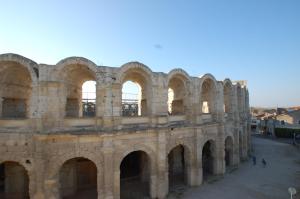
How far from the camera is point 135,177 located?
18.8 meters

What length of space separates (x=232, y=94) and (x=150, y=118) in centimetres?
1194

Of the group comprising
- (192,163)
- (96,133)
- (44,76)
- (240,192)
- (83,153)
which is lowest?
(240,192)

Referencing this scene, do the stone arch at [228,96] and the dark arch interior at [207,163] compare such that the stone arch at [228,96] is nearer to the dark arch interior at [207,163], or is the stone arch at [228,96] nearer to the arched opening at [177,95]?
the dark arch interior at [207,163]

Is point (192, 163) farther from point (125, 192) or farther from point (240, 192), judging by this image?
point (125, 192)

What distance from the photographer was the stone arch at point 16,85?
1211 centimetres

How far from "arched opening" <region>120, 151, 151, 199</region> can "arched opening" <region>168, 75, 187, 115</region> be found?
16.9ft

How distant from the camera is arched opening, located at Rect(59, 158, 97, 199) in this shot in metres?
15.2

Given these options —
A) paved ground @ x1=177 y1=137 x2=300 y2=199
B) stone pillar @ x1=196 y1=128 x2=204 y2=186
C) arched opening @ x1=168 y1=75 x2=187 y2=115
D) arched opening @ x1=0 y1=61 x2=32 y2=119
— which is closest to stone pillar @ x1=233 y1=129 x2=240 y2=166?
paved ground @ x1=177 y1=137 x2=300 y2=199

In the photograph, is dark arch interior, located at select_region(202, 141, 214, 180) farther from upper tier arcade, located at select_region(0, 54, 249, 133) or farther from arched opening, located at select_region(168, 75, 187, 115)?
arched opening, located at select_region(168, 75, 187, 115)

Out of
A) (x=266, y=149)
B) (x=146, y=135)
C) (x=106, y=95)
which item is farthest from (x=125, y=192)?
(x=266, y=149)

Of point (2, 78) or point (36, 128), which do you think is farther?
point (2, 78)

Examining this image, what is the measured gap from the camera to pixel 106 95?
512 inches

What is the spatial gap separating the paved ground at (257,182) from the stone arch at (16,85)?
12.5 m

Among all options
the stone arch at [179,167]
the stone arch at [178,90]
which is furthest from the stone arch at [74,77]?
the stone arch at [179,167]
